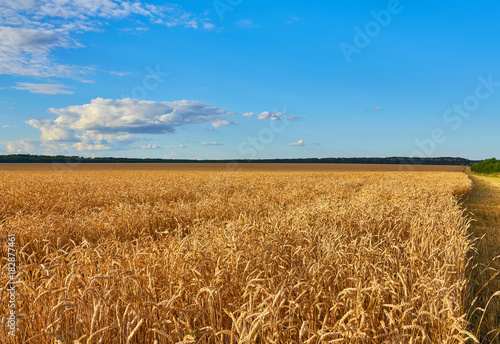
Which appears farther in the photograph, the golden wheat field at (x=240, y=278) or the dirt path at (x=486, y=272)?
the dirt path at (x=486, y=272)

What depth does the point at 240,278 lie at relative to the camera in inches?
142

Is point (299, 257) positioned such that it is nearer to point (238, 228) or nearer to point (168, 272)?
point (238, 228)

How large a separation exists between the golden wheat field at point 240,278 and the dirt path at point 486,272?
1.73 ft

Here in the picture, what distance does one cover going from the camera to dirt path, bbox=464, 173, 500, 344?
430 centimetres

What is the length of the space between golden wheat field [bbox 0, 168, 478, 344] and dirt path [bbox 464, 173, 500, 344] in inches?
20.8

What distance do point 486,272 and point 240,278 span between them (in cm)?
587

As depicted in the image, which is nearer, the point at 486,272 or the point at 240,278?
the point at 240,278

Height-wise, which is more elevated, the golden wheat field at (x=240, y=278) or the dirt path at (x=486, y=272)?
the golden wheat field at (x=240, y=278)

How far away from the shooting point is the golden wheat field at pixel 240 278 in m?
2.53

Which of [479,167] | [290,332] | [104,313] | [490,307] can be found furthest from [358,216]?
[479,167]

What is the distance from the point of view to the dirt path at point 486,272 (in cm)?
Result: 430

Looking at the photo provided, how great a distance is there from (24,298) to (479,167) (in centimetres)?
10409

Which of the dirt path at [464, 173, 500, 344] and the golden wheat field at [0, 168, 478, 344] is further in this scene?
the dirt path at [464, 173, 500, 344]

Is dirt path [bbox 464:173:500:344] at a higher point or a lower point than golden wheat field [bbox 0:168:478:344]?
lower
